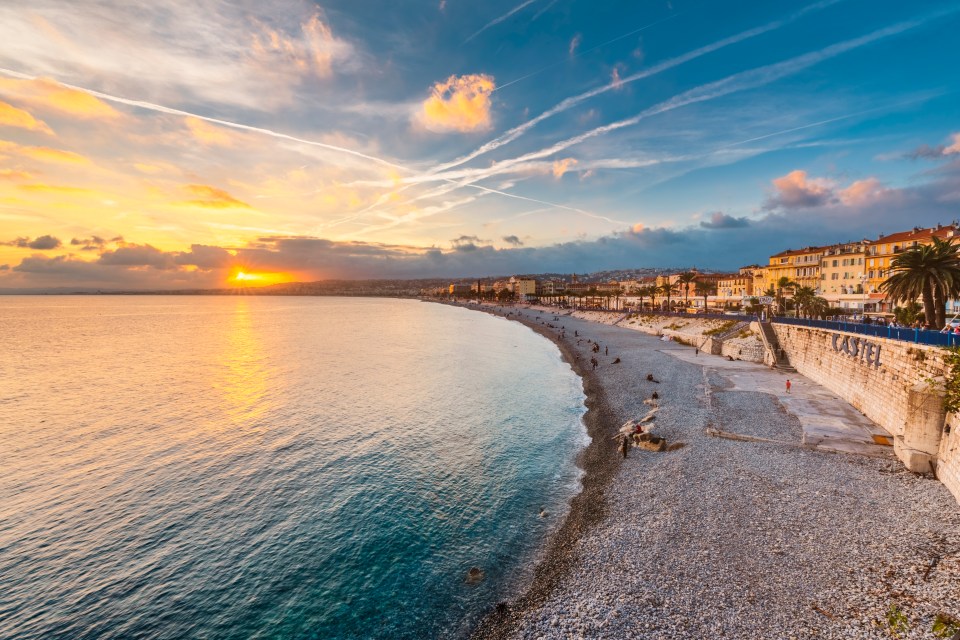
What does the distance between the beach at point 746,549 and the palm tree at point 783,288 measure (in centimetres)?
5756

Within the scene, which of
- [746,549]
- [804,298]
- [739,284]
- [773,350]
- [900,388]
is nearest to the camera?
[746,549]

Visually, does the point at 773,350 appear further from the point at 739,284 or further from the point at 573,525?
the point at 739,284

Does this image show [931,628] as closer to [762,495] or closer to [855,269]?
[762,495]

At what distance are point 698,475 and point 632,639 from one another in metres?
11.7

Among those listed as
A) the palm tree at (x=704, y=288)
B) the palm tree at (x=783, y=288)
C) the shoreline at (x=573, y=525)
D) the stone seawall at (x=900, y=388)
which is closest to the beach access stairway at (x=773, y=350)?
the stone seawall at (x=900, y=388)

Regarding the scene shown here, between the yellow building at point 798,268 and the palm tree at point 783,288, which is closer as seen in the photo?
the palm tree at point 783,288

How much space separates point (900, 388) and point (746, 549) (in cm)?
1690

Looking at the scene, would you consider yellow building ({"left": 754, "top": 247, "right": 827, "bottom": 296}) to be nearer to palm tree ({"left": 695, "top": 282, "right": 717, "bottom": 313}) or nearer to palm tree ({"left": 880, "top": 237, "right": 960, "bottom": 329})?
palm tree ({"left": 695, "top": 282, "right": 717, "bottom": 313})

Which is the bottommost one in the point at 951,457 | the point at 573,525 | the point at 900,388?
the point at 573,525

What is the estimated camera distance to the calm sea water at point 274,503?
14781mm

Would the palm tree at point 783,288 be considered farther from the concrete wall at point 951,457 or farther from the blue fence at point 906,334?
the concrete wall at point 951,457

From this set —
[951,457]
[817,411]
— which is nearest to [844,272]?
[817,411]

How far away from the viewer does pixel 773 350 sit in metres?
46.9

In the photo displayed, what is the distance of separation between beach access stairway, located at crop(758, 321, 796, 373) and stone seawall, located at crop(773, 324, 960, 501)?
7.41m
